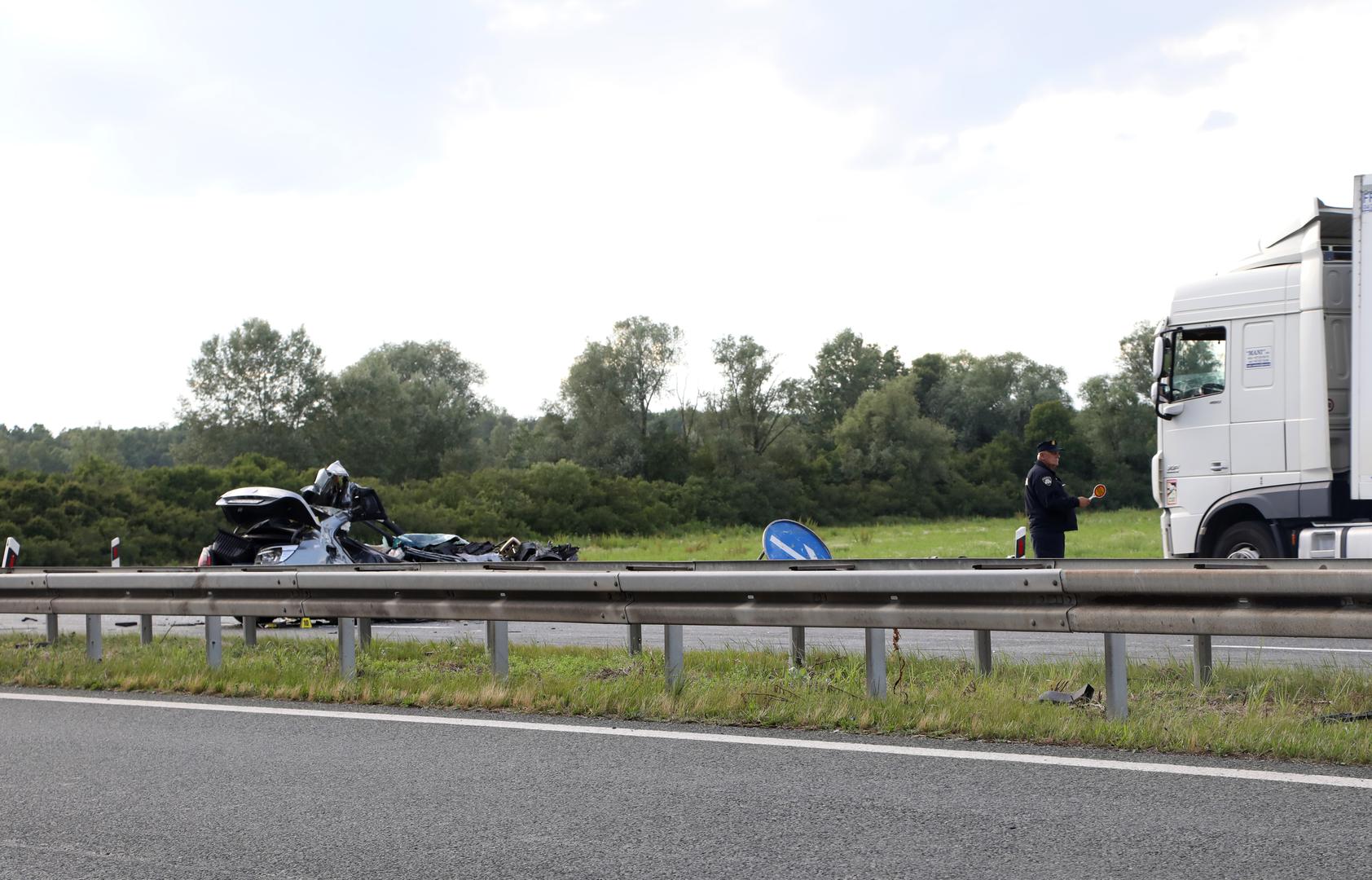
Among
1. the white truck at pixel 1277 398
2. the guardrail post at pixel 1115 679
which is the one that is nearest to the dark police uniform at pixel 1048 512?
the white truck at pixel 1277 398

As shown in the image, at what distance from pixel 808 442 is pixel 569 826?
68.2m

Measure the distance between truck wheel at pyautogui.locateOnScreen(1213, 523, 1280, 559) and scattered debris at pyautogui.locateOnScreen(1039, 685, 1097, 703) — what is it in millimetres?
7346

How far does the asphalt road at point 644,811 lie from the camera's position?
412 cm

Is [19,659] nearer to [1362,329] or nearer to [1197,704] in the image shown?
[1197,704]

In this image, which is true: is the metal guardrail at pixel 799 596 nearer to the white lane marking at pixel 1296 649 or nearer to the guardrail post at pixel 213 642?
the guardrail post at pixel 213 642

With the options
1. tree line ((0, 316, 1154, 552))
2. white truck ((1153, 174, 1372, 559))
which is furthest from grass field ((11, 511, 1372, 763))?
tree line ((0, 316, 1154, 552))

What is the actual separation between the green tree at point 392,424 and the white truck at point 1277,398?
178 ft

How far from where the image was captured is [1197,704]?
21.5 feet

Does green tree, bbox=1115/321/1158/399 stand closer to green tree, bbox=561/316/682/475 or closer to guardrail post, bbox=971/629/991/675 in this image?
green tree, bbox=561/316/682/475

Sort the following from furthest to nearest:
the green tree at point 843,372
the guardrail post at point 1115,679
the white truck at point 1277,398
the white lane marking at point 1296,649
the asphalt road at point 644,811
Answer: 1. the green tree at point 843,372
2. the white truck at point 1277,398
3. the white lane marking at point 1296,649
4. the guardrail post at point 1115,679
5. the asphalt road at point 644,811

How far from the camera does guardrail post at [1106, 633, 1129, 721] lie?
616 cm

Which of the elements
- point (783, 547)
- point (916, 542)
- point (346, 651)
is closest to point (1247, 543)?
point (783, 547)

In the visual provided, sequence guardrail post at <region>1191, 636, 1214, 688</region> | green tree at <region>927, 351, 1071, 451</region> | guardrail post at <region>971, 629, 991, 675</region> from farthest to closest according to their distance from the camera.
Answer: green tree at <region>927, 351, 1071, 451</region>
guardrail post at <region>971, 629, 991, 675</region>
guardrail post at <region>1191, 636, 1214, 688</region>

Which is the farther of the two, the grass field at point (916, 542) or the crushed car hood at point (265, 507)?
the grass field at point (916, 542)
